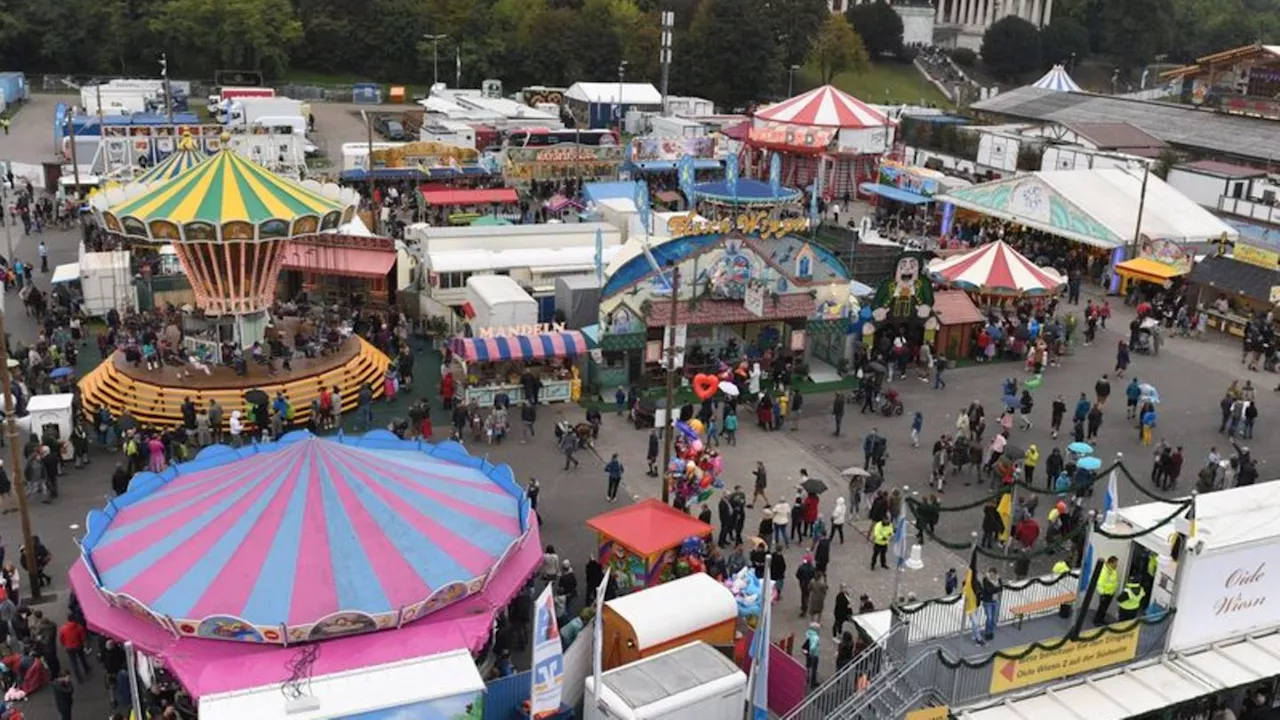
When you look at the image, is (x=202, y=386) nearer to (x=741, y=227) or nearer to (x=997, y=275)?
(x=741, y=227)

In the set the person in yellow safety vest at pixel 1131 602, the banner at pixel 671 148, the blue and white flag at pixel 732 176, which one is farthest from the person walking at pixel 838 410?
the banner at pixel 671 148

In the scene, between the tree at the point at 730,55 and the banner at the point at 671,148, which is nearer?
the banner at the point at 671,148

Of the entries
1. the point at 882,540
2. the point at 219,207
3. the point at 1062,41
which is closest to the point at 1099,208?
the point at 882,540

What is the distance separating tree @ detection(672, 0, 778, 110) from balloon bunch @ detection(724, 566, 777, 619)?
62.8 metres

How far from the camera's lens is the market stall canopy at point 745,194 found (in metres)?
39.9

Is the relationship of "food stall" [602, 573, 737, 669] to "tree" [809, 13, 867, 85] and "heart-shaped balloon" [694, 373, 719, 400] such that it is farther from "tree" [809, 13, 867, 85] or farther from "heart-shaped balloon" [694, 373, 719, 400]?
"tree" [809, 13, 867, 85]

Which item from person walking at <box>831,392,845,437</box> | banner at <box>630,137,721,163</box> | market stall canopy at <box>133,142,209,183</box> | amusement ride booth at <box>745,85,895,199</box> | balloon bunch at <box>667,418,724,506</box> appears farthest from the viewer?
banner at <box>630,137,721,163</box>

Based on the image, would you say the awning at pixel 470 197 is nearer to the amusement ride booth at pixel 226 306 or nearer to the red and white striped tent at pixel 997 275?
the amusement ride booth at pixel 226 306

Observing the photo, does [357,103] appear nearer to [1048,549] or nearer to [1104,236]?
[1104,236]

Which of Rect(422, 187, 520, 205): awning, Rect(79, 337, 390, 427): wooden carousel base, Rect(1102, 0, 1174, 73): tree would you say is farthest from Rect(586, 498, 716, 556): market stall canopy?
Rect(1102, 0, 1174, 73): tree

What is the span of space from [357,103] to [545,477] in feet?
201

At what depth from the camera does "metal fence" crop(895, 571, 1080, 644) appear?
13.2 metres

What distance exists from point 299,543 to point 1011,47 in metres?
92.8

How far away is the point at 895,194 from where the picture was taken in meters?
43.8
